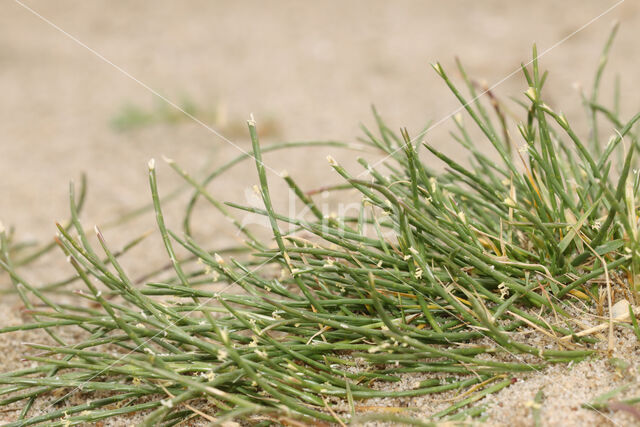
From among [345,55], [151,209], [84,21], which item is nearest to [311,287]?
[151,209]

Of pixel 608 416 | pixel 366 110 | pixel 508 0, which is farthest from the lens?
pixel 508 0

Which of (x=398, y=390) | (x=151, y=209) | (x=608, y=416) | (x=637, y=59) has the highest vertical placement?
(x=151, y=209)

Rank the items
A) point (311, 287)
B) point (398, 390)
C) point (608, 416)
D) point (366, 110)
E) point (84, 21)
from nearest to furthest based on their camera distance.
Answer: point (608, 416) < point (398, 390) < point (311, 287) < point (366, 110) < point (84, 21)

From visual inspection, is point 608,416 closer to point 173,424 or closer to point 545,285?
point 545,285

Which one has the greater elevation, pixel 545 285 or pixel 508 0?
pixel 508 0
